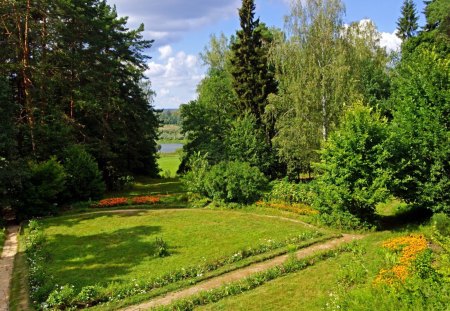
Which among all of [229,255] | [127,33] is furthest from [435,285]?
[127,33]

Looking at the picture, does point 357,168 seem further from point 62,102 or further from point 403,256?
point 62,102

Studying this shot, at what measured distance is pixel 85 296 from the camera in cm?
1172

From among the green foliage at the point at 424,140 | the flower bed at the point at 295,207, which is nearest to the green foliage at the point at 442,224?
the green foliage at the point at 424,140

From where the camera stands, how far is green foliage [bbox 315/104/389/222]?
17.2 metres

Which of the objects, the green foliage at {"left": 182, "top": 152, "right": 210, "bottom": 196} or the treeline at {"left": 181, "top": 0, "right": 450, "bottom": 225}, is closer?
the treeline at {"left": 181, "top": 0, "right": 450, "bottom": 225}

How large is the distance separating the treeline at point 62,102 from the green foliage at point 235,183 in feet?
32.0

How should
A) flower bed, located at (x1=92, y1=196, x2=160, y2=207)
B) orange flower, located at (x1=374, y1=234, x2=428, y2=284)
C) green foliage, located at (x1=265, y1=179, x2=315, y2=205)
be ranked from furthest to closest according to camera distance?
flower bed, located at (x1=92, y1=196, x2=160, y2=207), green foliage, located at (x1=265, y1=179, x2=315, y2=205), orange flower, located at (x1=374, y1=234, x2=428, y2=284)

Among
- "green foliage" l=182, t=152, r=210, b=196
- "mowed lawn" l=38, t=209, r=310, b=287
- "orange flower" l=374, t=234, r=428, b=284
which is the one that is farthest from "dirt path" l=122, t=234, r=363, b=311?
"green foliage" l=182, t=152, r=210, b=196

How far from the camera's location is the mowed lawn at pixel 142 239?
14.3 meters

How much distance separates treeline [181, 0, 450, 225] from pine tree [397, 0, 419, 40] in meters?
10.0

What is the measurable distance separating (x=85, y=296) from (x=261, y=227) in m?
10.4

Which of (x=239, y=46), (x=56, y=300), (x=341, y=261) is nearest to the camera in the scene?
(x=56, y=300)

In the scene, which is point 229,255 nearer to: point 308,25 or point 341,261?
point 341,261

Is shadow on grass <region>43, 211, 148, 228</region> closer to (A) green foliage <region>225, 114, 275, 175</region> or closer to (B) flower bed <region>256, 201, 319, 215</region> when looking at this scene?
(B) flower bed <region>256, 201, 319, 215</region>
